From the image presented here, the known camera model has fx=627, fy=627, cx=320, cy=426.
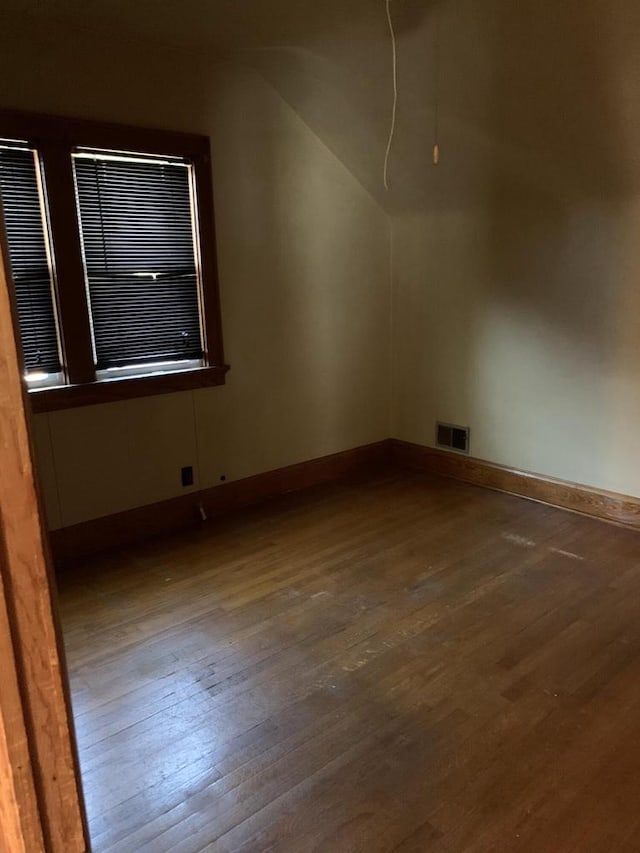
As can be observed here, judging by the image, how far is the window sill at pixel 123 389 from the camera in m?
3.01

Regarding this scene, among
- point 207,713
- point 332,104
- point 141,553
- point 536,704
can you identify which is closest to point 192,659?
point 207,713

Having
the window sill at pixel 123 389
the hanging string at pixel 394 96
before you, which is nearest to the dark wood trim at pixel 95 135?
the hanging string at pixel 394 96

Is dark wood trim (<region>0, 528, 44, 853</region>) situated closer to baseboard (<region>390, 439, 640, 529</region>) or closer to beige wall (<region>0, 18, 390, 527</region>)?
beige wall (<region>0, 18, 390, 527</region>)

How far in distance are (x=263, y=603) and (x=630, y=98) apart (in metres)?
2.63

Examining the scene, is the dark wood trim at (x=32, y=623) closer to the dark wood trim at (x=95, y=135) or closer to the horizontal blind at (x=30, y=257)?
the horizontal blind at (x=30, y=257)

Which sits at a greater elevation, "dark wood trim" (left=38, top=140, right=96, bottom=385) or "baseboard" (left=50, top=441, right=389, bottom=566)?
"dark wood trim" (left=38, top=140, right=96, bottom=385)

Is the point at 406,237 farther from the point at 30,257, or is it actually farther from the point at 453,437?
the point at 30,257

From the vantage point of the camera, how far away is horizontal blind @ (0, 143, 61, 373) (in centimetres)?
282

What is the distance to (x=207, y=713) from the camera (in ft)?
6.83

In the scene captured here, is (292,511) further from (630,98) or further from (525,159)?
(630,98)

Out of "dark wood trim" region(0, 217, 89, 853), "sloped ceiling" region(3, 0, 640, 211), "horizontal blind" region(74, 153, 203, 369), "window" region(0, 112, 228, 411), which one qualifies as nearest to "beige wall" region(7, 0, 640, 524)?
"sloped ceiling" region(3, 0, 640, 211)

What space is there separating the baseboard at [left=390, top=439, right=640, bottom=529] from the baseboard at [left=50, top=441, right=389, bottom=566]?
261 mm

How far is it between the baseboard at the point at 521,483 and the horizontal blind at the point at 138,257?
72.3 inches

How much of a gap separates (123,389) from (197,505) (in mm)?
832
